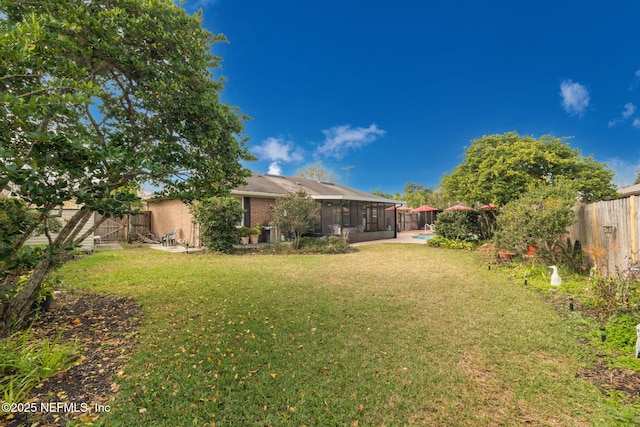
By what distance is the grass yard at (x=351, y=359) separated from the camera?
2.37 m

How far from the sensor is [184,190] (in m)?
4.25

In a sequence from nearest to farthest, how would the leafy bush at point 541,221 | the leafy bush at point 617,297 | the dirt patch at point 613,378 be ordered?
the dirt patch at point 613,378
the leafy bush at point 617,297
the leafy bush at point 541,221

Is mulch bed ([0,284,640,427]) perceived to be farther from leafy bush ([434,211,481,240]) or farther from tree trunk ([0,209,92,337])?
leafy bush ([434,211,481,240])

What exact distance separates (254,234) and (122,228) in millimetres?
8571

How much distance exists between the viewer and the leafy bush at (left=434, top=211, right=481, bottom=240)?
49.1 ft

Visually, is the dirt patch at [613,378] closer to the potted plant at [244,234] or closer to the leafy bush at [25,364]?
the leafy bush at [25,364]

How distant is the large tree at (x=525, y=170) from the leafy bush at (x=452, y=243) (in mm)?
2423

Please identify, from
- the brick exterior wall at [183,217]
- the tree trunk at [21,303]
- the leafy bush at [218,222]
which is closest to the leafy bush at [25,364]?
the tree trunk at [21,303]

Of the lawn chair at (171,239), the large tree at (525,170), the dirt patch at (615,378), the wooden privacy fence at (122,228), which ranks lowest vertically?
the dirt patch at (615,378)

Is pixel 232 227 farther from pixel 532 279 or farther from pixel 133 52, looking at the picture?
pixel 532 279

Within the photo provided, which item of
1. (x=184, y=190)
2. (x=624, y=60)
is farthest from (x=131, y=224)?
(x=624, y=60)

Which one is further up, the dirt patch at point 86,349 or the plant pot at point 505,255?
the plant pot at point 505,255

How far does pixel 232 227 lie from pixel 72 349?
9.26 meters

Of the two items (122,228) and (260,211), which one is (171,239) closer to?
(122,228)
